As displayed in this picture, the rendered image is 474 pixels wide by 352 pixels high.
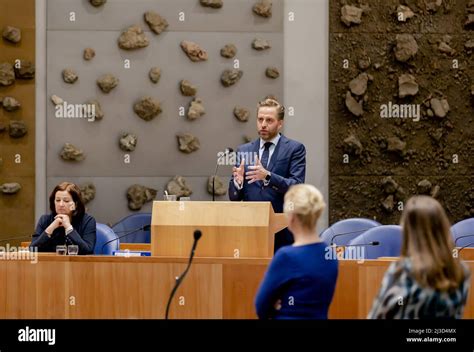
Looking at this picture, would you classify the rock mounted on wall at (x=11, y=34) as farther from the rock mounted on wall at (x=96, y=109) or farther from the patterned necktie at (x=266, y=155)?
the patterned necktie at (x=266, y=155)

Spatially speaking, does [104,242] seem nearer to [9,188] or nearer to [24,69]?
[9,188]

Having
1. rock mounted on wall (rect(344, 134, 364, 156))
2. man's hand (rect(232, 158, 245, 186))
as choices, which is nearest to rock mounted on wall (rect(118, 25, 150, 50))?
rock mounted on wall (rect(344, 134, 364, 156))

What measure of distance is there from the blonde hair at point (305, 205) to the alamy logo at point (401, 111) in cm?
570

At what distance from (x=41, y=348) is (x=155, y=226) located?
3.99ft

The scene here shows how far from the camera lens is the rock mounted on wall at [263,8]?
9.37 metres

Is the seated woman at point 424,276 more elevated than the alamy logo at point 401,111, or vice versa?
the alamy logo at point 401,111

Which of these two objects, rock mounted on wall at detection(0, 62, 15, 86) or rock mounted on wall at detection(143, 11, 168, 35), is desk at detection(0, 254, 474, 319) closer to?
rock mounted on wall at detection(0, 62, 15, 86)

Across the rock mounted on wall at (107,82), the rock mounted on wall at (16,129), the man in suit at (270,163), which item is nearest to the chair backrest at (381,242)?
the man in suit at (270,163)

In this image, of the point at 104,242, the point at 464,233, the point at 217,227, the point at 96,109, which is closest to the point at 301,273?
the point at 217,227

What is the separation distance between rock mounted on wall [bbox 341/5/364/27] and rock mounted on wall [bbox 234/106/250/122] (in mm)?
1323

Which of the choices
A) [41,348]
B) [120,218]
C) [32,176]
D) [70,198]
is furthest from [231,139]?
[41,348]

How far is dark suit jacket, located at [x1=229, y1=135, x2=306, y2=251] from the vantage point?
6.23 m

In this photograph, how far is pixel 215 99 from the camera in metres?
9.41

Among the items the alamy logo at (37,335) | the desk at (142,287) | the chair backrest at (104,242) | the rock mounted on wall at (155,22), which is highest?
the rock mounted on wall at (155,22)
